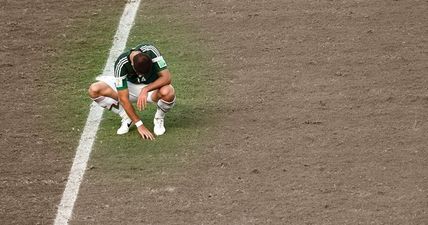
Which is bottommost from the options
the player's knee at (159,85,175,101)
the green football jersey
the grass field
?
the grass field

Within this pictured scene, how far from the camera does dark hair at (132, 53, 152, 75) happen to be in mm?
12336

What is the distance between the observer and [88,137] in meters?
13.0

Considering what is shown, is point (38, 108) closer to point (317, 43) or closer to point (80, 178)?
point (80, 178)

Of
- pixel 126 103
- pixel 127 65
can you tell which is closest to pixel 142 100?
pixel 126 103

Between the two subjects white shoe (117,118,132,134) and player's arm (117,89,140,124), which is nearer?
player's arm (117,89,140,124)

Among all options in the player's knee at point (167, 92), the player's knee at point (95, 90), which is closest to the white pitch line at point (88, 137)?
the player's knee at point (95, 90)

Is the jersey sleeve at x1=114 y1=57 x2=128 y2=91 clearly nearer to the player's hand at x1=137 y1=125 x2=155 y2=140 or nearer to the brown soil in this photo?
the player's hand at x1=137 y1=125 x2=155 y2=140

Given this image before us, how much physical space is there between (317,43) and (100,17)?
120 inches

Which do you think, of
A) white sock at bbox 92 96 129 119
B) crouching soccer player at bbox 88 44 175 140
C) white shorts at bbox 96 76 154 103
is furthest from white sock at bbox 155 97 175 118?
white sock at bbox 92 96 129 119

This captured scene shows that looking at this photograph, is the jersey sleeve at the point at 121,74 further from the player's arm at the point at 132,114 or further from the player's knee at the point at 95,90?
the player's knee at the point at 95,90

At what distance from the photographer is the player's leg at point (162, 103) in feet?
41.9

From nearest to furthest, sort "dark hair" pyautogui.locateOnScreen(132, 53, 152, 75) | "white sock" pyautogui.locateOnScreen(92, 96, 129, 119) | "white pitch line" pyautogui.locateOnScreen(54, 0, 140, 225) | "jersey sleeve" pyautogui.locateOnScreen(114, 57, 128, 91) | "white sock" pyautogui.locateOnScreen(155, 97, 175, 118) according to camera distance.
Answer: "white pitch line" pyautogui.locateOnScreen(54, 0, 140, 225), "dark hair" pyautogui.locateOnScreen(132, 53, 152, 75), "jersey sleeve" pyautogui.locateOnScreen(114, 57, 128, 91), "white sock" pyautogui.locateOnScreen(155, 97, 175, 118), "white sock" pyautogui.locateOnScreen(92, 96, 129, 119)

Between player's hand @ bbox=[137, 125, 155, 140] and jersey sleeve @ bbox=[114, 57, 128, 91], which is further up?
jersey sleeve @ bbox=[114, 57, 128, 91]

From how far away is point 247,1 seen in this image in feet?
53.4
